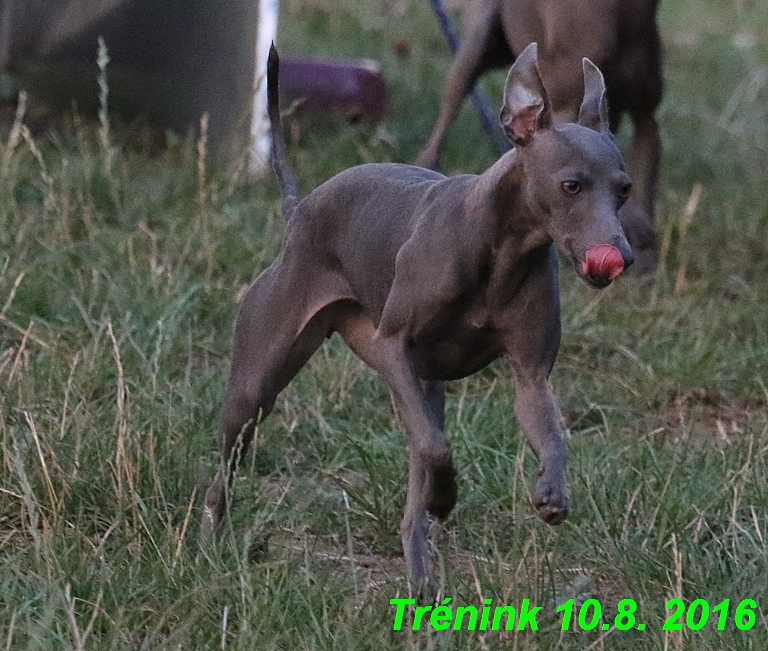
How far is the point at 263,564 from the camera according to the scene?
302 cm

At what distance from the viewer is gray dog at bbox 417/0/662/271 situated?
509 centimetres

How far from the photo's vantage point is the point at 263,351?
10.7 ft

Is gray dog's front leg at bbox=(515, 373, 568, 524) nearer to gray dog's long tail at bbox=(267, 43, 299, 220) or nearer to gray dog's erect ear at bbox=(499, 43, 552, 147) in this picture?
gray dog's erect ear at bbox=(499, 43, 552, 147)

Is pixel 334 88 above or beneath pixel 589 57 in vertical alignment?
beneath

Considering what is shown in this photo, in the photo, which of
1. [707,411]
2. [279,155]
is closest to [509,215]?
[279,155]

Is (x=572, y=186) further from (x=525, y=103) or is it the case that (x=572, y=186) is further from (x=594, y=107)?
(x=594, y=107)

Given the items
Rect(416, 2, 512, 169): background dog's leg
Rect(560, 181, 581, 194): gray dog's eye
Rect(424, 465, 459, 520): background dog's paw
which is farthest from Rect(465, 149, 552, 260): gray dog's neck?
Rect(416, 2, 512, 169): background dog's leg

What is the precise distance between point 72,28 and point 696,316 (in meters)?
3.44

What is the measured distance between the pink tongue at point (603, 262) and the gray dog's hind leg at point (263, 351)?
0.84m

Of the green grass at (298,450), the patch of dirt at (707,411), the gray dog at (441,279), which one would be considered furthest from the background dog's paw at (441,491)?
the patch of dirt at (707,411)

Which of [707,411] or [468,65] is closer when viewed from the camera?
[707,411]

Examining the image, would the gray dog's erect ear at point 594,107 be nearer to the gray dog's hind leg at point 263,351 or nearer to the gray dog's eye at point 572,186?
the gray dog's eye at point 572,186

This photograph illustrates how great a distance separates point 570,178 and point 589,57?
253cm

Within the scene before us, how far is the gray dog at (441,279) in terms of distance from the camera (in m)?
2.72
